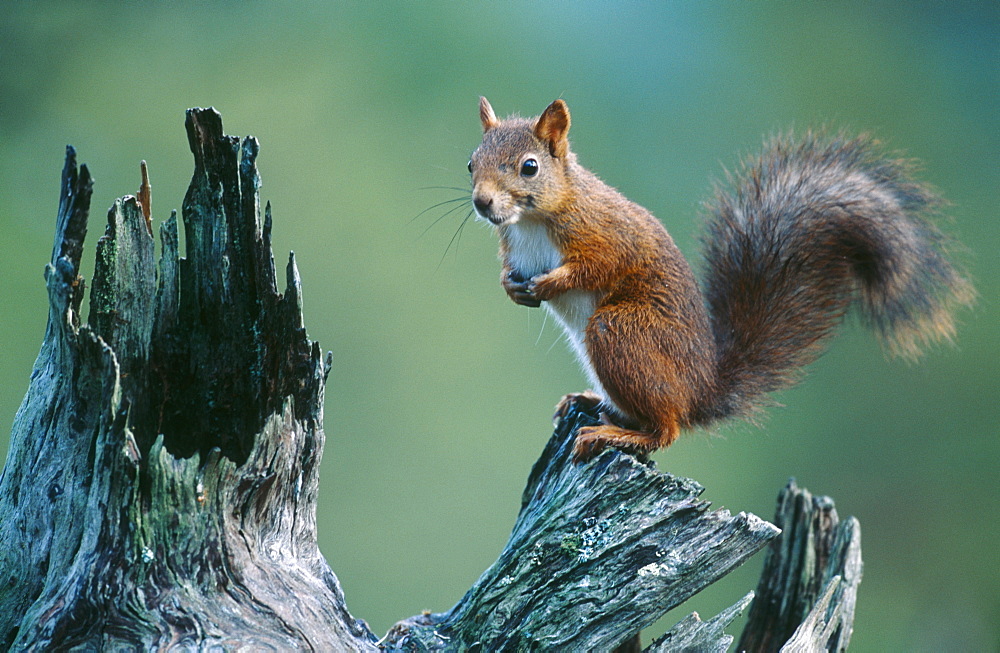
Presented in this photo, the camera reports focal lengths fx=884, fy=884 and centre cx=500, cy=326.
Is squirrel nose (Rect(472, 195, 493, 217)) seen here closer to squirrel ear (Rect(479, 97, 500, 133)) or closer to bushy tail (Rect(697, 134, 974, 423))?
squirrel ear (Rect(479, 97, 500, 133))

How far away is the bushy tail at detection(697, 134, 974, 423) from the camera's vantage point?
1.98m

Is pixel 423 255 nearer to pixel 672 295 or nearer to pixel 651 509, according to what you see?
pixel 672 295

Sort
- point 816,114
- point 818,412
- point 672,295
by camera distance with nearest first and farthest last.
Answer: point 672,295
point 816,114
point 818,412

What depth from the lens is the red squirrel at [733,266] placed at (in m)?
1.93

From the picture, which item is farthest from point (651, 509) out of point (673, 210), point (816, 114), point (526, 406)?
point (816, 114)

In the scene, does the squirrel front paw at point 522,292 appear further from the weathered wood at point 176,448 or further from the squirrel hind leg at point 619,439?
the weathered wood at point 176,448

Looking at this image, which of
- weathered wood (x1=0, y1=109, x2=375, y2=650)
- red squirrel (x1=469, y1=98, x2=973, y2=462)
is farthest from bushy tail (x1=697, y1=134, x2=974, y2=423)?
weathered wood (x1=0, y1=109, x2=375, y2=650)

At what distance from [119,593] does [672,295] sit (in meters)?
1.22

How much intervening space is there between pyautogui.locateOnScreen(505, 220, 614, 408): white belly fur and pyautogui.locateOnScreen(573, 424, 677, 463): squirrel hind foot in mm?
152

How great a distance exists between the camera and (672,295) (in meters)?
1.92

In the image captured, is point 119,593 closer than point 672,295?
Yes

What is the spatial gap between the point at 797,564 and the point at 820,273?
2.13ft

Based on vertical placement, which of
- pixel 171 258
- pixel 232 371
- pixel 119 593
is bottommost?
pixel 119 593

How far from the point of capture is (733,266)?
207 centimetres
